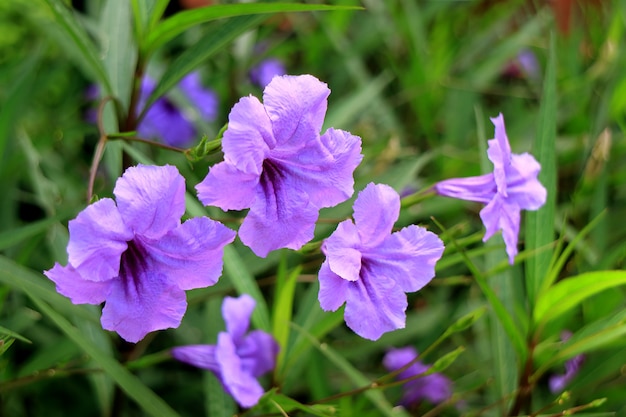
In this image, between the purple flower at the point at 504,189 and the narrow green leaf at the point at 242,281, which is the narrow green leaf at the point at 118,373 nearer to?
the narrow green leaf at the point at 242,281

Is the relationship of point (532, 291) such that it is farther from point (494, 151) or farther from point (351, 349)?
point (351, 349)

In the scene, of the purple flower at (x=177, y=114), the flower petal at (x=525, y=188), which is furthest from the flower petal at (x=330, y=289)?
the purple flower at (x=177, y=114)

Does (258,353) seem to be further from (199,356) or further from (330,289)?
(330,289)

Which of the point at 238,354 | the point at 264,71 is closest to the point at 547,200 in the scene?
the point at 238,354

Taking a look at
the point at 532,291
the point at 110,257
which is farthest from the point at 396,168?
the point at 110,257

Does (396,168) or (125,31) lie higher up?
(125,31)
